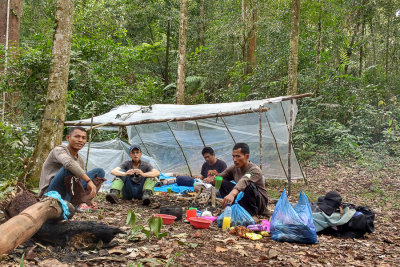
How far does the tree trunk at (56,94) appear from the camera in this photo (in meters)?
5.86

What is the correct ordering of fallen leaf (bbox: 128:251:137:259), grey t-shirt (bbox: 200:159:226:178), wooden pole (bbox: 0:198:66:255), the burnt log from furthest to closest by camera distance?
grey t-shirt (bbox: 200:159:226:178), the burnt log, fallen leaf (bbox: 128:251:137:259), wooden pole (bbox: 0:198:66:255)

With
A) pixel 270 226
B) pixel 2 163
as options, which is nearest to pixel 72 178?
pixel 270 226

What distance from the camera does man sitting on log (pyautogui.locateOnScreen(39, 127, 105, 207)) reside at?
3.95 m

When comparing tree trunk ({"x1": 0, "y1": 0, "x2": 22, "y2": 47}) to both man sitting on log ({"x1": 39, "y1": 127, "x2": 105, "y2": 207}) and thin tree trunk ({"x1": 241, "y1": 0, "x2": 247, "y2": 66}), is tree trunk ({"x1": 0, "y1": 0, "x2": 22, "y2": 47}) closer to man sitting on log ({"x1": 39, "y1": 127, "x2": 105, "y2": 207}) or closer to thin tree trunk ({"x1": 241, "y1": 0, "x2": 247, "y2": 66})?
man sitting on log ({"x1": 39, "y1": 127, "x2": 105, "y2": 207})

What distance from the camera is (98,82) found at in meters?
10.6

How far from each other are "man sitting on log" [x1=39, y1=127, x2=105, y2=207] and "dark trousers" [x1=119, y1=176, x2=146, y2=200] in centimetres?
173

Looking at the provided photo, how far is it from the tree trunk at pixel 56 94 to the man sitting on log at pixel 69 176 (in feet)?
5.75

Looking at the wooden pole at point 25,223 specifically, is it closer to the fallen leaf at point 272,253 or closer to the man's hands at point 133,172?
the fallen leaf at point 272,253

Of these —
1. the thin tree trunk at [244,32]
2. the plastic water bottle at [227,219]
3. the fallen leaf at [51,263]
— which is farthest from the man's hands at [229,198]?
the thin tree trunk at [244,32]

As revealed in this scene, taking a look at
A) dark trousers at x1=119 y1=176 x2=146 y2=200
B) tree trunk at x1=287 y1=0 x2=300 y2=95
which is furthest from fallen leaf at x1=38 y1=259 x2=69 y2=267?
tree trunk at x1=287 y1=0 x2=300 y2=95

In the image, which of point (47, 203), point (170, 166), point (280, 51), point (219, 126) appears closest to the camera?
point (47, 203)

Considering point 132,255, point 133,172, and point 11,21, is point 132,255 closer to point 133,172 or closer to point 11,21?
point 133,172

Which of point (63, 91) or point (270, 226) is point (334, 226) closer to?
point (270, 226)

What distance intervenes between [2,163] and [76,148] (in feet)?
8.05
